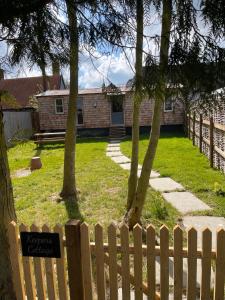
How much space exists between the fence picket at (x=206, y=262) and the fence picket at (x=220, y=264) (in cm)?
6

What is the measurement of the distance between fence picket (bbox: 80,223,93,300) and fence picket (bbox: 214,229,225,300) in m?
1.02

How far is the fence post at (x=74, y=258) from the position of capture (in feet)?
8.84

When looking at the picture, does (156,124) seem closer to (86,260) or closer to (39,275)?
(86,260)

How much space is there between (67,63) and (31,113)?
798 inches

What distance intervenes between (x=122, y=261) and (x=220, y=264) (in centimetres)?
78

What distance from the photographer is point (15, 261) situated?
296cm

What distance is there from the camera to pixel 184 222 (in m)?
5.32

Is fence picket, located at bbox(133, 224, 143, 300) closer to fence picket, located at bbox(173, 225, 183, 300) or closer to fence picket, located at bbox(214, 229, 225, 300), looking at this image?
fence picket, located at bbox(173, 225, 183, 300)

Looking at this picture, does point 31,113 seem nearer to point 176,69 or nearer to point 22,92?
point 22,92

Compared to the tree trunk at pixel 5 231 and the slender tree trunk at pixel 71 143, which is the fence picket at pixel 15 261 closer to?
the tree trunk at pixel 5 231

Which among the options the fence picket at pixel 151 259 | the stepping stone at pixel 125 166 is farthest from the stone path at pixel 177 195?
the fence picket at pixel 151 259

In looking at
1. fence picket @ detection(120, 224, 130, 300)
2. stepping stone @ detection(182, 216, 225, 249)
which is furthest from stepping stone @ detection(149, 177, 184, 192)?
fence picket @ detection(120, 224, 130, 300)

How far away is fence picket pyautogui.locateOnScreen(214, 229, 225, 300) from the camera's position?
2502mm

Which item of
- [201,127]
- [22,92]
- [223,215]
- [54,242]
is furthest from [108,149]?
[22,92]
